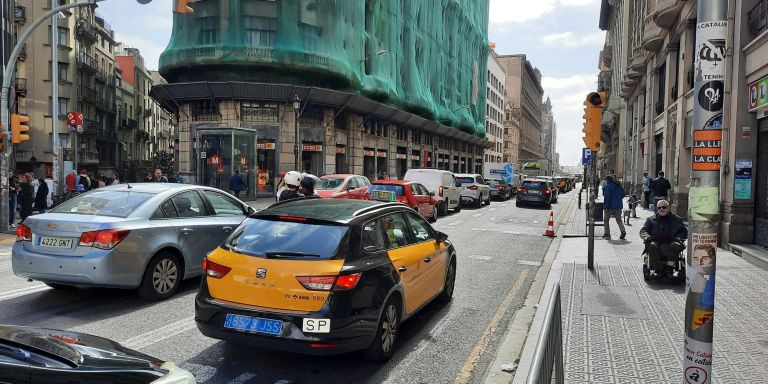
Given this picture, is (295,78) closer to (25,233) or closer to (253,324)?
(25,233)

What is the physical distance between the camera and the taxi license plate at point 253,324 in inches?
183

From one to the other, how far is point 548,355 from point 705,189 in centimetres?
132

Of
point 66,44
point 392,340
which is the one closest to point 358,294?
point 392,340

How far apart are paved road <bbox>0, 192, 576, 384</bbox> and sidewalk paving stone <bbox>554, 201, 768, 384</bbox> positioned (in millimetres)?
871

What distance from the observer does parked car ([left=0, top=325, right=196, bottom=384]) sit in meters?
2.33

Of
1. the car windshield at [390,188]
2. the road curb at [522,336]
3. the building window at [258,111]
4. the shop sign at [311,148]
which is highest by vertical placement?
the building window at [258,111]

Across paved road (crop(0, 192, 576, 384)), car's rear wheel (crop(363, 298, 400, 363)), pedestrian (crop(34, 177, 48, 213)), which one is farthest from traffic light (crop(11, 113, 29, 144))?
car's rear wheel (crop(363, 298, 400, 363))

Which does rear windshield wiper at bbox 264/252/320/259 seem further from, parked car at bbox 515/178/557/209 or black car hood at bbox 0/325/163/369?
parked car at bbox 515/178/557/209

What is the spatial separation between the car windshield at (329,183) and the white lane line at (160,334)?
12.3 m

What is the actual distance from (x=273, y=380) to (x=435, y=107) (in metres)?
49.2

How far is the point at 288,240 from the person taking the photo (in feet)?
16.9

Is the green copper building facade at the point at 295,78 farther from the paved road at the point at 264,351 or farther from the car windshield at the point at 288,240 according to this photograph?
the car windshield at the point at 288,240

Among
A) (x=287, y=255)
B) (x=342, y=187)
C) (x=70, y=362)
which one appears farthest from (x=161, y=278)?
(x=342, y=187)

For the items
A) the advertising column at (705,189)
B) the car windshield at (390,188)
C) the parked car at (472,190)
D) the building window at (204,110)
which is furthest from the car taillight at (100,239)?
the building window at (204,110)
